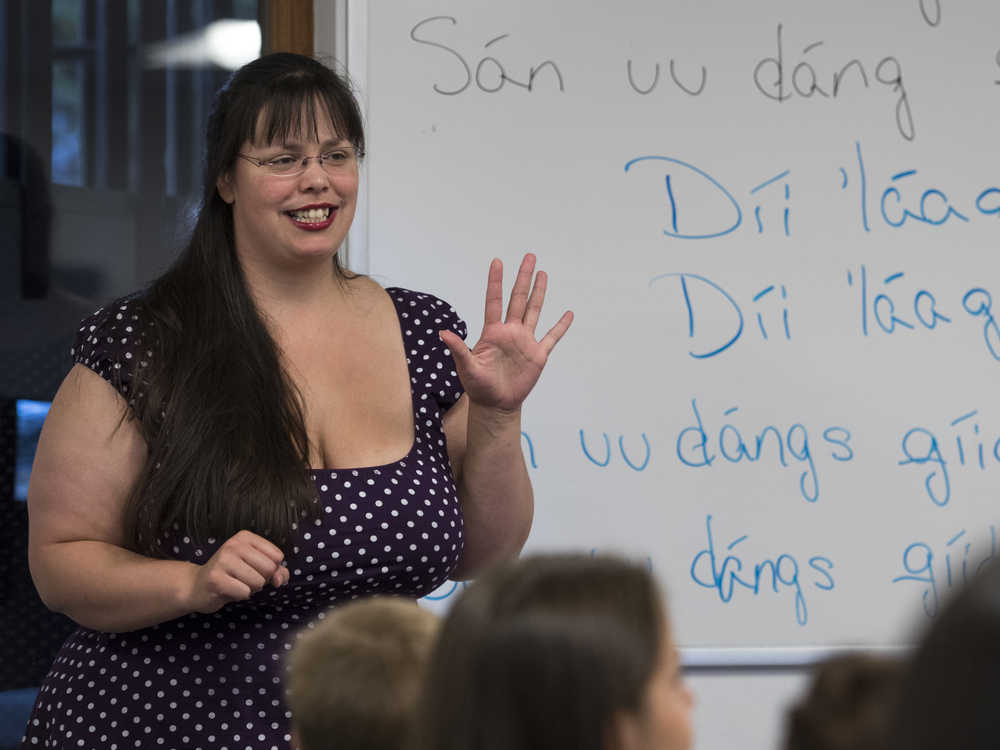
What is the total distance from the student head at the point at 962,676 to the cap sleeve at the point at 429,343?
118 centimetres

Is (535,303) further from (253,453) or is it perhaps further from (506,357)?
(253,453)

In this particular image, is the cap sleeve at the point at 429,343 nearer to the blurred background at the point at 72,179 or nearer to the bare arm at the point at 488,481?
the bare arm at the point at 488,481

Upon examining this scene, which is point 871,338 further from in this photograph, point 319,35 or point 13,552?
point 13,552

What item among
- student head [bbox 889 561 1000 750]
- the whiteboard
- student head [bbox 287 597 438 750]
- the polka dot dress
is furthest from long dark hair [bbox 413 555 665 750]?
the whiteboard

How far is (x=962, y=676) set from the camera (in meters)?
0.30

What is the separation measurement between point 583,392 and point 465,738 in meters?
1.30

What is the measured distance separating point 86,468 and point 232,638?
241 millimetres

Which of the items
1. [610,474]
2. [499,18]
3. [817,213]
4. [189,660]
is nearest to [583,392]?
[610,474]

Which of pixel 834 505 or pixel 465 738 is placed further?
pixel 834 505

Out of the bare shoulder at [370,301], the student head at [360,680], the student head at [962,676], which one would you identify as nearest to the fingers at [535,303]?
the bare shoulder at [370,301]

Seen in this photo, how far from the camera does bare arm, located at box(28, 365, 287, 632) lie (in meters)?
1.27

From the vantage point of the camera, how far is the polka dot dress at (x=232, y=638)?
1299mm

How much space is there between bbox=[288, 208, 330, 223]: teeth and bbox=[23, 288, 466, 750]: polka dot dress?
0.70 feet

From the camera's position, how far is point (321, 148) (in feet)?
4.70
